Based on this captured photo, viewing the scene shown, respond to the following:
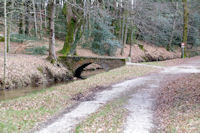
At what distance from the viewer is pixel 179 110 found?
854 centimetres

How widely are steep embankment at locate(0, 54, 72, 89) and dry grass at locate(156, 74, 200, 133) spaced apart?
33.6ft

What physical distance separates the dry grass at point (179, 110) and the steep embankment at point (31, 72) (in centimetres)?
1025

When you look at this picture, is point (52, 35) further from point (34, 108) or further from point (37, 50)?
point (34, 108)

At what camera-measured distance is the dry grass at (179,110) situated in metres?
6.73

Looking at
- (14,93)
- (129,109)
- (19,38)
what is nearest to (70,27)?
(19,38)

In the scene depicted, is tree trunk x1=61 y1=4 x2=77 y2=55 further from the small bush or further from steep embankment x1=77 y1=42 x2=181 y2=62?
steep embankment x1=77 y1=42 x2=181 y2=62

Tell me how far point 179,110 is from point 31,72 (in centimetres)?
1325

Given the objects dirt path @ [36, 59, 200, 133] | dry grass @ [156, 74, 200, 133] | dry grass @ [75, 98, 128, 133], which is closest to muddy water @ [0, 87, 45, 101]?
dirt path @ [36, 59, 200, 133]

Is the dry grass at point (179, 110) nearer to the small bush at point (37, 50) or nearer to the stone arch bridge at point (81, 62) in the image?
the stone arch bridge at point (81, 62)

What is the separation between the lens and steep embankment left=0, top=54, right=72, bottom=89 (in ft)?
55.7

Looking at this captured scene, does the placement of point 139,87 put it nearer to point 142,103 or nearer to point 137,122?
point 142,103

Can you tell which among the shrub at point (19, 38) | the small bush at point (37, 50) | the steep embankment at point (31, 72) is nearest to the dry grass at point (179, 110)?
the steep embankment at point (31, 72)

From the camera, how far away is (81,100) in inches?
438

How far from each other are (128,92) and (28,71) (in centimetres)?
927
